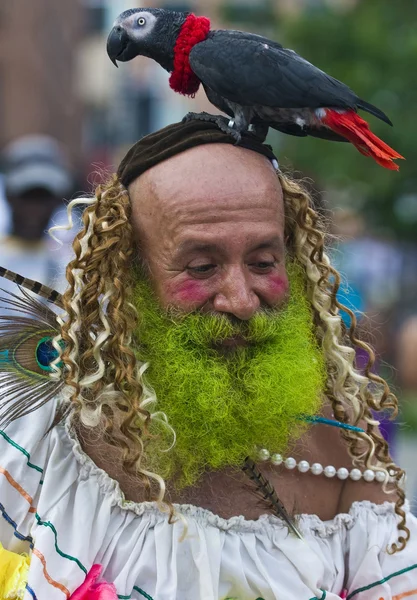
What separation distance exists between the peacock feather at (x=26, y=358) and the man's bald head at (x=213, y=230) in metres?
0.29

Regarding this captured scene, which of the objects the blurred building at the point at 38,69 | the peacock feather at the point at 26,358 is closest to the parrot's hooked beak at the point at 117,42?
the peacock feather at the point at 26,358

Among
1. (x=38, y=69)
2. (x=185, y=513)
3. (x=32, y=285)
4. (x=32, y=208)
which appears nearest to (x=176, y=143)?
(x=32, y=285)

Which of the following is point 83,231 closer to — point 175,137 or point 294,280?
point 175,137

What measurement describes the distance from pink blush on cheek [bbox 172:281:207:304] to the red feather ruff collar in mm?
524

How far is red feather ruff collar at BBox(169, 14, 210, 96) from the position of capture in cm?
226

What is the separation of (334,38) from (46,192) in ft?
19.6

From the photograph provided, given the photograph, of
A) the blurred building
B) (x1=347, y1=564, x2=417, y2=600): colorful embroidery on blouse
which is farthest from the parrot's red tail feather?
the blurred building

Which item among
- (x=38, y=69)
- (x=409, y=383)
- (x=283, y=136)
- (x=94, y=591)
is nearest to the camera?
(x=94, y=591)

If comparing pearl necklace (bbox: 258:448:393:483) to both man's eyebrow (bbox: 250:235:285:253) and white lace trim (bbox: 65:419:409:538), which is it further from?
man's eyebrow (bbox: 250:235:285:253)

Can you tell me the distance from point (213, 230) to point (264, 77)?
37 centimetres

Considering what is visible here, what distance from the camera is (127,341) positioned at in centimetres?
216

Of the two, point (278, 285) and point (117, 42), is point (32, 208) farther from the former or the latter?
point (278, 285)

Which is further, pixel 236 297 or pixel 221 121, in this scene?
pixel 221 121

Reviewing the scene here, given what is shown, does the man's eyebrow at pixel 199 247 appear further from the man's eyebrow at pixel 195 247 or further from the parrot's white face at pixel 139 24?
the parrot's white face at pixel 139 24
